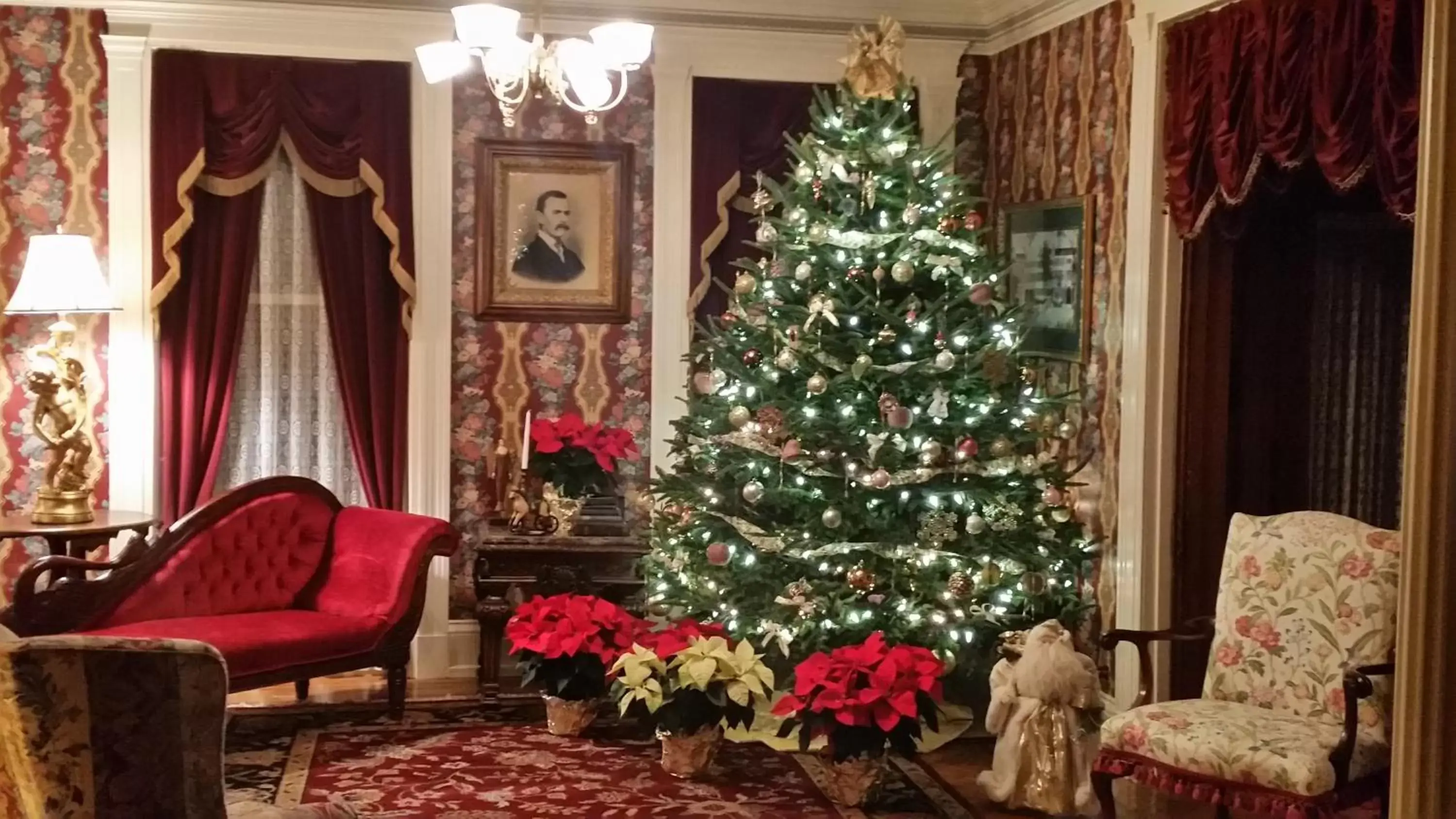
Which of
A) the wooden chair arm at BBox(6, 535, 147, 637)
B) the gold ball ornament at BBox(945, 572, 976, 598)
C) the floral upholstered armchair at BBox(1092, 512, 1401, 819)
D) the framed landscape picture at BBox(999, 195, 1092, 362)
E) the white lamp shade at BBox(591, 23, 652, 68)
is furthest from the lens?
the framed landscape picture at BBox(999, 195, 1092, 362)

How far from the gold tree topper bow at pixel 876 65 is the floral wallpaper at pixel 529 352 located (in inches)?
42.7

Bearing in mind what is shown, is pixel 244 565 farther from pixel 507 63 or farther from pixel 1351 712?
pixel 1351 712

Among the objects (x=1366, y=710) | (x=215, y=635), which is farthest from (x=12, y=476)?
(x=1366, y=710)

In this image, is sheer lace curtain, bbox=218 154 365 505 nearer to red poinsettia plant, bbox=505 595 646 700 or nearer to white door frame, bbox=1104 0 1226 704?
red poinsettia plant, bbox=505 595 646 700

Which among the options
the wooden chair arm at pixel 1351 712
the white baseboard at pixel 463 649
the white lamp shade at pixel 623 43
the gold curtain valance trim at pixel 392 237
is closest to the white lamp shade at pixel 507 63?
the white lamp shade at pixel 623 43

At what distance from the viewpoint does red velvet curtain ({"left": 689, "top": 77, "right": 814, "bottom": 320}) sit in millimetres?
5965

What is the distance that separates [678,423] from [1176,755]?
7.76 ft

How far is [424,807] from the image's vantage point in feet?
14.0

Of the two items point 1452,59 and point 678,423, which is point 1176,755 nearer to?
point 1452,59

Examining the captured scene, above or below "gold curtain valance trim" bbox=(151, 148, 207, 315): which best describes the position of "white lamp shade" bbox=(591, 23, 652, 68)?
above

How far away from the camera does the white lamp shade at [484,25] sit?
396cm

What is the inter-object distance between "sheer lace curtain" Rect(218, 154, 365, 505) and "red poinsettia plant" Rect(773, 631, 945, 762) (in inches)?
95.8

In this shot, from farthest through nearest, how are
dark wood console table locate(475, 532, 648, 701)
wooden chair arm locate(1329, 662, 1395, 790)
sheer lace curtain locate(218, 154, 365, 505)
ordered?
sheer lace curtain locate(218, 154, 365, 505), dark wood console table locate(475, 532, 648, 701), wooden chair arm locate(1329, 662, 1395, 790)

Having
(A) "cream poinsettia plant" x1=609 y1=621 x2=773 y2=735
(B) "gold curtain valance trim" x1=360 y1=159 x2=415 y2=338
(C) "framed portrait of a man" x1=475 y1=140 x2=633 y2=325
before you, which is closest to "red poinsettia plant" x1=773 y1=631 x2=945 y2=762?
(A) "cream poinsettia plant" x1=609 y1=621 x2=773 y2=735
